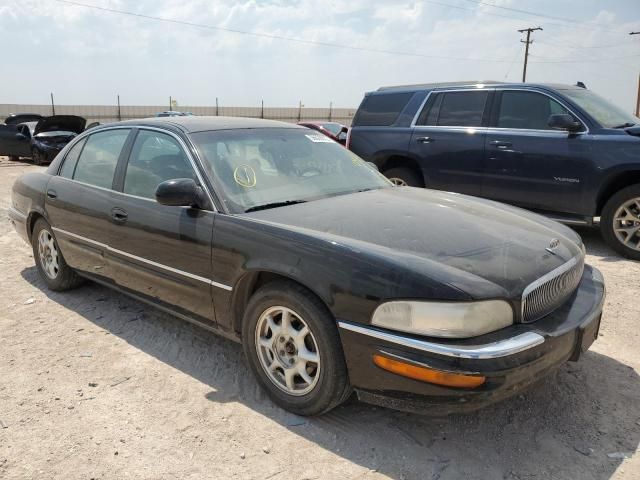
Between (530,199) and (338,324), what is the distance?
4.48m

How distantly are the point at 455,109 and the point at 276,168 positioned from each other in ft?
13.5

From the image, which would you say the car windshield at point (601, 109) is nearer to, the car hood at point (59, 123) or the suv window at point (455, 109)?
the suv window at point (455, 109)

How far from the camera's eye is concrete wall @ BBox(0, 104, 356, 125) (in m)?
30.8

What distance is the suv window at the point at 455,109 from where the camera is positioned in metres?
6.72

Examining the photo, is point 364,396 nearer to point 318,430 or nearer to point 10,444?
point 318,430

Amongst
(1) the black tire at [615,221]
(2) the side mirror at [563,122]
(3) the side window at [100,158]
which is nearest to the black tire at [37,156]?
(3) the side window at [100,158]

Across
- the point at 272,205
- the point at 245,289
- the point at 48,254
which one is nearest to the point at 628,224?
the point at 272,205

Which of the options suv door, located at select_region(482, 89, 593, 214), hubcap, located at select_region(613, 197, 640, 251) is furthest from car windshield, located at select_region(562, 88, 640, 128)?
hubcap, located at select_region(613, 197, 640, 251)

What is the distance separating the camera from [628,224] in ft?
18.6

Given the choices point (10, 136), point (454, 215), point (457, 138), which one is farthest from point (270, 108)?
point (454, 215)

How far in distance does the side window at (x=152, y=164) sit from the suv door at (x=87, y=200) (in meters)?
0.21

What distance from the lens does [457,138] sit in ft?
22.2

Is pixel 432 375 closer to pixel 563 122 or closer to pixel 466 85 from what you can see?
pixel 563 122

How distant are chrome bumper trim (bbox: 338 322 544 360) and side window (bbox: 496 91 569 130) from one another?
4476 mm
